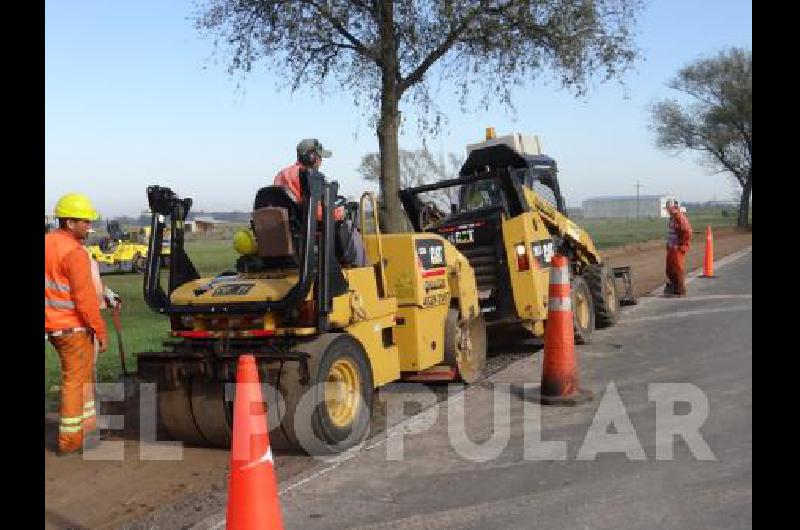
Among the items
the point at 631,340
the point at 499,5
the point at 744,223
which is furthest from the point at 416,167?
the point at 631,340

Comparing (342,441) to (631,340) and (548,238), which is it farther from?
(631,340)

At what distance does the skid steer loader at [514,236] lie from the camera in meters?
9.73

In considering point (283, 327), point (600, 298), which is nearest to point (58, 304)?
point (283, 327)

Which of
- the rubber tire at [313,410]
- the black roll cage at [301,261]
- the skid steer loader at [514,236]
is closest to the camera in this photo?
the rubber tire at [313,410]

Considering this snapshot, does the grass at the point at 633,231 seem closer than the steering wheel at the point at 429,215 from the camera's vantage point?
No

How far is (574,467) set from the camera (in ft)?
17.7

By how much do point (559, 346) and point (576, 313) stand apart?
3.66 meters

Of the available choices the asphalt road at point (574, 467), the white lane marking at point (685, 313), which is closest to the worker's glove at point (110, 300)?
the asphalt road at point (574, 467)

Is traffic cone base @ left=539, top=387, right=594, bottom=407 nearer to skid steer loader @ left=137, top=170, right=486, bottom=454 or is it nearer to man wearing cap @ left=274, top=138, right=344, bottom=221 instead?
skid steer loader @ left=137, top=170, right=486, bottom=454

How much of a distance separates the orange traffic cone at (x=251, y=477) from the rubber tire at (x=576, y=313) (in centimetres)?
717

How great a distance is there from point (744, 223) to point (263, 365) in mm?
54383

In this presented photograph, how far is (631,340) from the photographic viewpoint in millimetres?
10594

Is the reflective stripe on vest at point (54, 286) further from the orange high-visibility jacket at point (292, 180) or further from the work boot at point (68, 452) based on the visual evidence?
the orange high-visibility jacket at point (292, 180)

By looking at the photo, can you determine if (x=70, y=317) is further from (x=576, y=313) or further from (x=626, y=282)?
(x=626, y=282)
